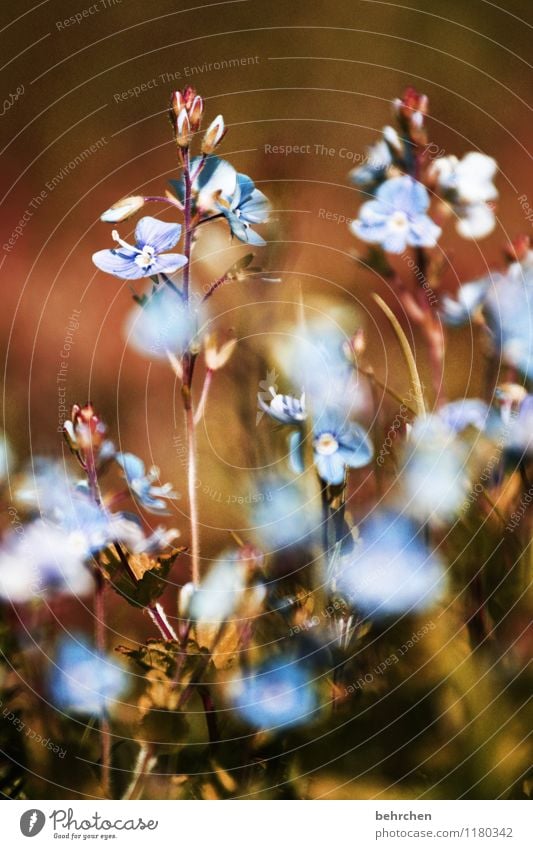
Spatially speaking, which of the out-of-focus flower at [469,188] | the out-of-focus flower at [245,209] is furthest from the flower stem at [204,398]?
the out-of-focus flower at [469,188]

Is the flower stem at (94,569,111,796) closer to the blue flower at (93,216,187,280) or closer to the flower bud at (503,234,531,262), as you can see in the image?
the blue flower at (93,216,187,280)

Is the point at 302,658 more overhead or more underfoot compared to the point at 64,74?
more underfoot

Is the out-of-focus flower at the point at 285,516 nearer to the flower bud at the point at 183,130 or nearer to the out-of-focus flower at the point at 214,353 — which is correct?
the out-of-focus flower at the point at 214,353

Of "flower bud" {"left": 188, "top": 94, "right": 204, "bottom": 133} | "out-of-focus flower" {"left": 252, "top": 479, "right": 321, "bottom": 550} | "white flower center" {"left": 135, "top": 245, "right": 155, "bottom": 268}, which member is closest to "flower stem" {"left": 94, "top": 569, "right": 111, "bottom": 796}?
"out-of-focus flower" {"left": 252, "top": 479, "right": 321, "bottom": 550}

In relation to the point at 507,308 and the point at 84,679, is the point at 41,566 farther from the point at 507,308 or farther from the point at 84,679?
the point at 507,308

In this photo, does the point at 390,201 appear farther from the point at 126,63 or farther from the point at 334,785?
the point at 334,785
